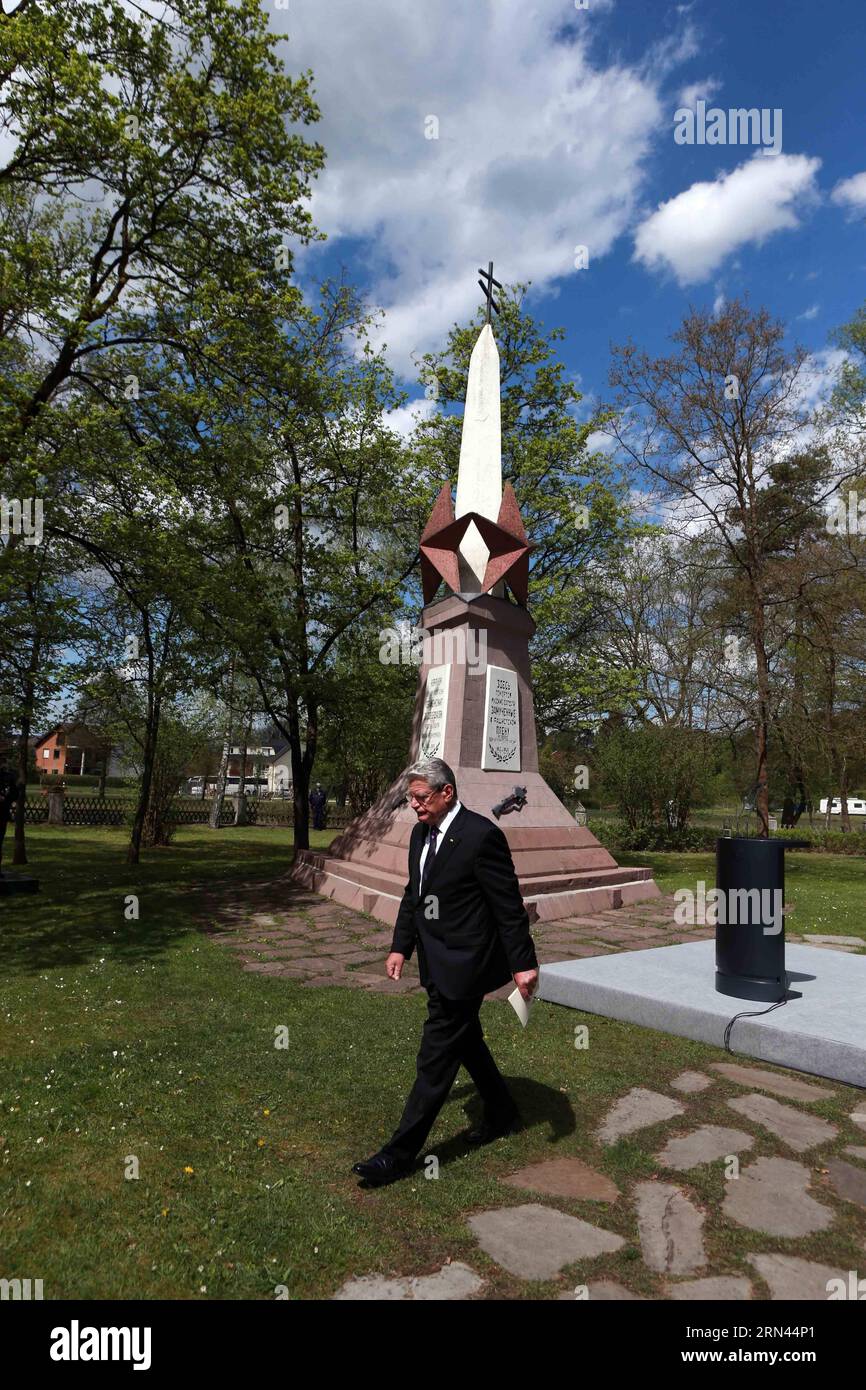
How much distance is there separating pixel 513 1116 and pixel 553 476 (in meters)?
17.6

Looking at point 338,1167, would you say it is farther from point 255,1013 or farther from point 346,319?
point 346,319

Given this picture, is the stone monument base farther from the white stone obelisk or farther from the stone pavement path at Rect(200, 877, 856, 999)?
the white stone obelisk

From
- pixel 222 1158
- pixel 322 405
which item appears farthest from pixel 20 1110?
pixel 322 405

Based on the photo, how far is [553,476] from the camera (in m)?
19.3

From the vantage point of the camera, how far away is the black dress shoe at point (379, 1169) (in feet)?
10.6

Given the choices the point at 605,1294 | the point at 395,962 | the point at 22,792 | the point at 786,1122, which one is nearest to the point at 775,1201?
the point at 786,1122

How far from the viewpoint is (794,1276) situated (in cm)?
262

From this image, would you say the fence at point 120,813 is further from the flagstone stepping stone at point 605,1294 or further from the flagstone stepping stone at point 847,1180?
the flagstone stepping stone at point 605,1294

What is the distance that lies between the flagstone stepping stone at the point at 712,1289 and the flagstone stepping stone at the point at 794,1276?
10 cm

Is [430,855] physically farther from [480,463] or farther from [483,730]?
[480,463]

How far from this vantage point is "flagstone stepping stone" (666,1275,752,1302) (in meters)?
2.51

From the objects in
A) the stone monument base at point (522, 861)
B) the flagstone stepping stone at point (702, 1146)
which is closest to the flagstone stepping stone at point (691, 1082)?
the flagstone stepping stone at point (702, 1146)

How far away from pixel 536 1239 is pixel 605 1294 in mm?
388

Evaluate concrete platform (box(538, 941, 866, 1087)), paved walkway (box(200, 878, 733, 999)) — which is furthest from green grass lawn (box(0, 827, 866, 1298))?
paved walkway (box(200, 878, 733, 999))
